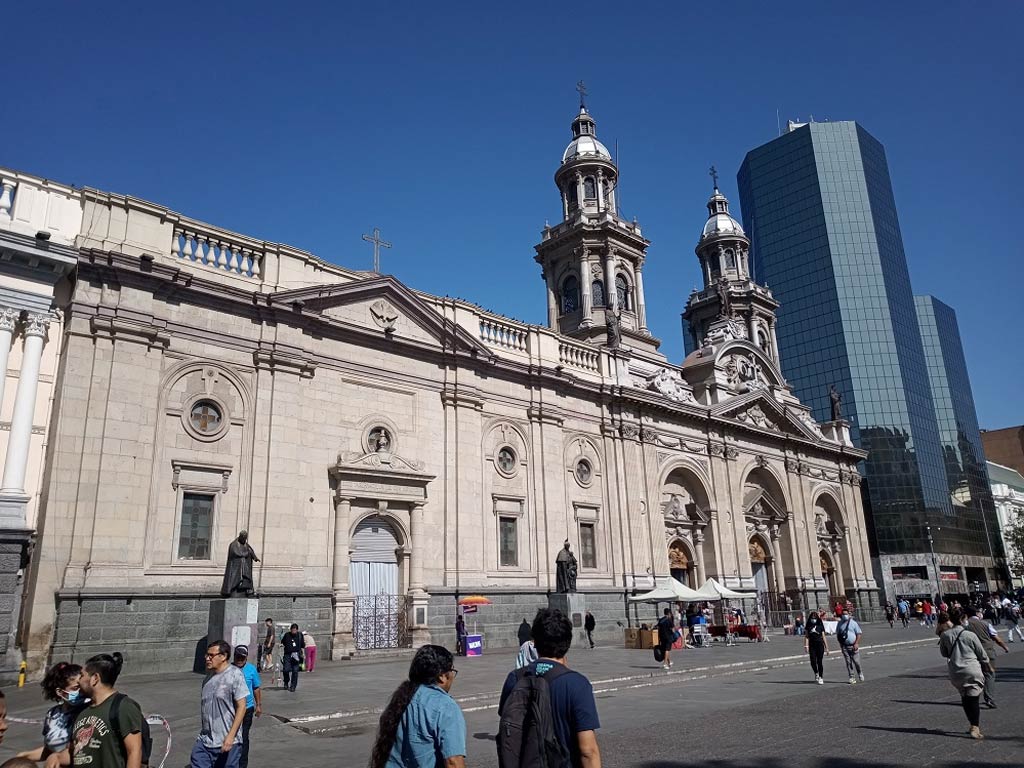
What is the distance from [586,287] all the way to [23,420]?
109 ft

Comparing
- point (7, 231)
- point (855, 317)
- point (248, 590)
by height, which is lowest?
point (248, 590)

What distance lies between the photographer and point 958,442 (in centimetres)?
8988

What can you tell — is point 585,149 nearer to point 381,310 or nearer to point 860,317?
point 381,310

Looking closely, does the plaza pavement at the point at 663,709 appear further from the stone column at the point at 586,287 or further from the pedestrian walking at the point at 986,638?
the stone column at the point at 586,287

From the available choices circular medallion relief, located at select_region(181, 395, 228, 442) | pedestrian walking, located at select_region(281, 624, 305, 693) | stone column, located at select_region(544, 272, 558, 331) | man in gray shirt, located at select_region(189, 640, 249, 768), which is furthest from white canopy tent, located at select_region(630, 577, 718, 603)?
man in gray shirt, located at select_region(189, 640, 249, 768)

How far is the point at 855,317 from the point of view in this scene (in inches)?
3487

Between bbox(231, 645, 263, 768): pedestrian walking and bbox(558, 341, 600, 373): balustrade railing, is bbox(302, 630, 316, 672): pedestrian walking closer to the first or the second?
bbox(231, 645, 263, 768): pedestrian walking

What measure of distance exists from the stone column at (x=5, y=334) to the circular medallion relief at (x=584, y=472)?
69.2 feet

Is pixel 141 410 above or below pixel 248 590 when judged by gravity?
above

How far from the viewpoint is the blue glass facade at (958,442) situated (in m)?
85.6

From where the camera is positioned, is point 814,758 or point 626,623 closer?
point 814,758

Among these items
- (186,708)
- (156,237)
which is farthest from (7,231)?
(186,708)

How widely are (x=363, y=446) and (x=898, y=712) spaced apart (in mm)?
18169

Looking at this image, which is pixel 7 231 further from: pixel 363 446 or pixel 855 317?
pixel 855 317
